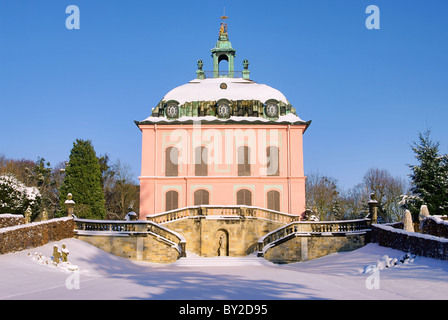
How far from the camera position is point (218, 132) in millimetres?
34906

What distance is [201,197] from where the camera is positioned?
111 feet

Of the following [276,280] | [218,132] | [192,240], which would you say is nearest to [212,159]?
[218,132]

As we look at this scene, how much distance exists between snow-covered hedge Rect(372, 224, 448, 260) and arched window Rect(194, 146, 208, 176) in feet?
47.5

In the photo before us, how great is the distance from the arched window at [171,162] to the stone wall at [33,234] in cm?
1104

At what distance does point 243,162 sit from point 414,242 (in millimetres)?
18018

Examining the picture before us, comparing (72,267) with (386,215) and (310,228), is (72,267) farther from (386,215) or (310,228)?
(386,215)

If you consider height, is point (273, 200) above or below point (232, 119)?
below

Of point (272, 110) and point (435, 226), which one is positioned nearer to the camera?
point (435, 226)

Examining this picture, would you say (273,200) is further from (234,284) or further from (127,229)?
(234,284)

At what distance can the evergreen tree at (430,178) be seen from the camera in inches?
1156

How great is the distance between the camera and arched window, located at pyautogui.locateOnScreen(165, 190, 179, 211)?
111 ft

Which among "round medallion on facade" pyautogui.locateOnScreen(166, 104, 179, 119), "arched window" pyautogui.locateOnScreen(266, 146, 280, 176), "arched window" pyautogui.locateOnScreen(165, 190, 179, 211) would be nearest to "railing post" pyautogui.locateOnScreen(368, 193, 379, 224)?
"arched window" pyautogui.locateOnScreen(266, 146, 280, 176)

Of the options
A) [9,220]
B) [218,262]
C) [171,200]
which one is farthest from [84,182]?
[218,262]

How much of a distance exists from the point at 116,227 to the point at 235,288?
1362cm
